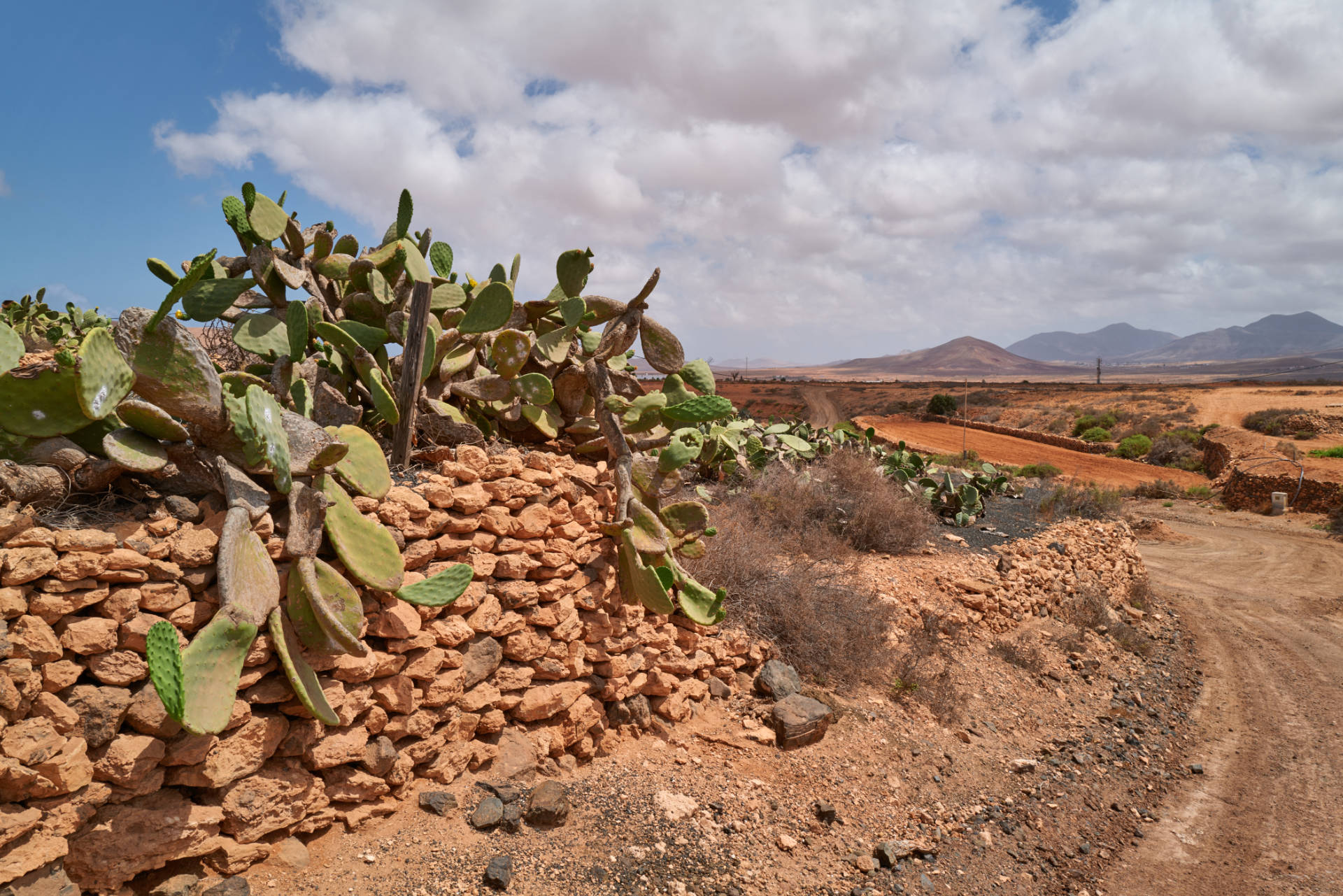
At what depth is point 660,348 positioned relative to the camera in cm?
524

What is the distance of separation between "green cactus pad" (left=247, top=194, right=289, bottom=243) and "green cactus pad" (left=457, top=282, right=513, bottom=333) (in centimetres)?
110

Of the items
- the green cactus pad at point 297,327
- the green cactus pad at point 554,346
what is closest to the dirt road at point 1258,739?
the green cactus pad at point 554,346

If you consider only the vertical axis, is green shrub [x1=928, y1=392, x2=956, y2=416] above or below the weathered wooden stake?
below

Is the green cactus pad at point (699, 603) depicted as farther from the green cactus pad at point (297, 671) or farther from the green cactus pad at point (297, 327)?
the green cactus pad at point (297, 327)

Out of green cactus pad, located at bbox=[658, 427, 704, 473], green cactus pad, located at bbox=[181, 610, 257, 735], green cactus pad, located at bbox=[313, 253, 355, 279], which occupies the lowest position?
green cactus pad, located at bbox=[181, 610, 257, 735]

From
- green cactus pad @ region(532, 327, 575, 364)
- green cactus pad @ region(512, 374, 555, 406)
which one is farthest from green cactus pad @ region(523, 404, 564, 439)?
green cactus pad @ region(532, 327, 575, 364)

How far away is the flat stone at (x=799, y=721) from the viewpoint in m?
4.52

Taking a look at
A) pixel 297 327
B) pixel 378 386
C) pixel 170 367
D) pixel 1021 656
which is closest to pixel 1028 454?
pixel 1021 656

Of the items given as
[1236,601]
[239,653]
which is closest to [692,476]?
[239,653]

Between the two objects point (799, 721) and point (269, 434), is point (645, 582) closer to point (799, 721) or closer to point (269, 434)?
point (799, 721)

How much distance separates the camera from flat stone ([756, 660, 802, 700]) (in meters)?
4.87

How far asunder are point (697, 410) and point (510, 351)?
1282 mm

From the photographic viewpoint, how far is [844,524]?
778 cm

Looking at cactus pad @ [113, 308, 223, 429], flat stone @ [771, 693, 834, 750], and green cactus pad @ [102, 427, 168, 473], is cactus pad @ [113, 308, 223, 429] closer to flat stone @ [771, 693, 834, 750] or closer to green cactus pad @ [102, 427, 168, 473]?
green cactus pad @ [102, 427, 168, 473]
